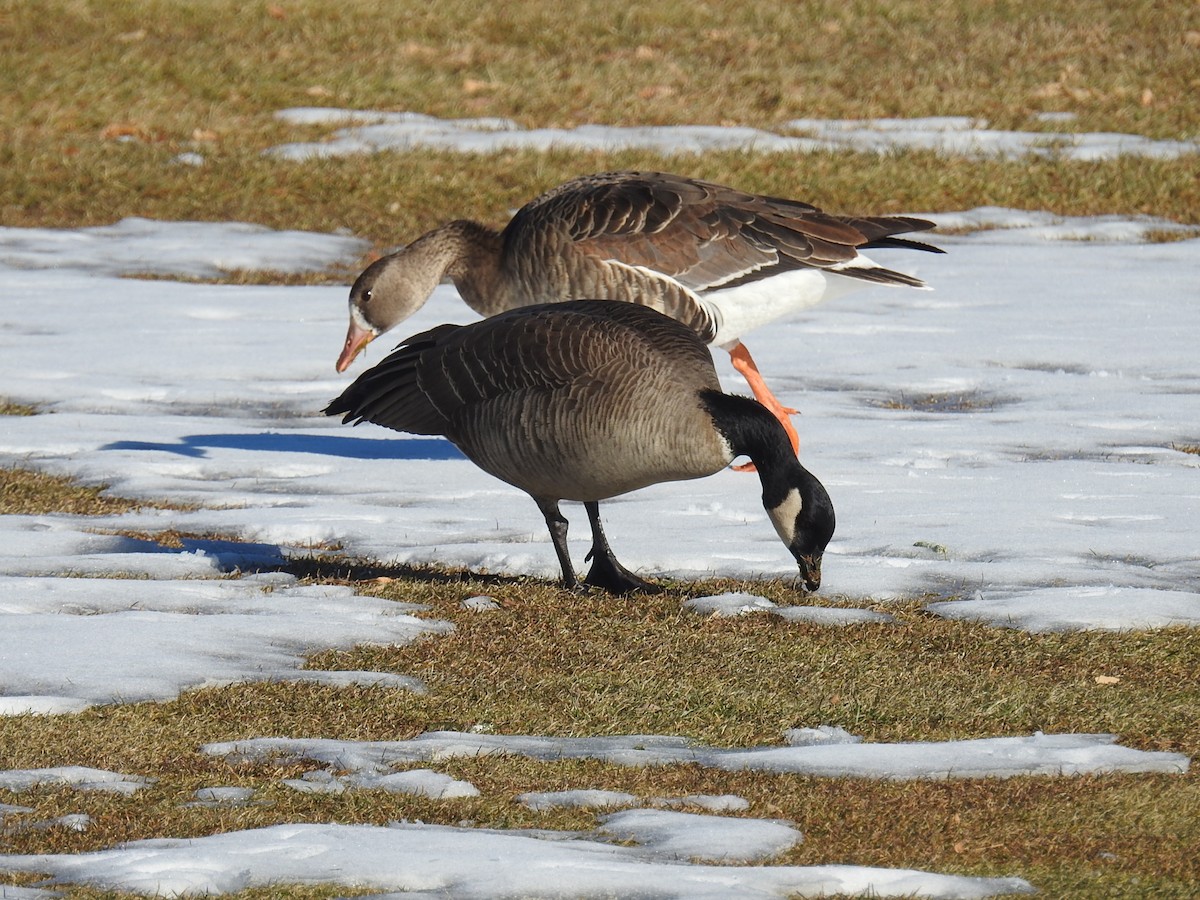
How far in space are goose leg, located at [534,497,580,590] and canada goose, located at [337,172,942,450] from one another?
254 centimetres

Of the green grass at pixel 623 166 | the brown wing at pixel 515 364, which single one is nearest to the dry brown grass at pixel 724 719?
the green grass at pixel 623 166

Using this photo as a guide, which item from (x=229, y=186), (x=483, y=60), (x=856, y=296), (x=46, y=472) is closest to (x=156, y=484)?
(x=46, y=472)

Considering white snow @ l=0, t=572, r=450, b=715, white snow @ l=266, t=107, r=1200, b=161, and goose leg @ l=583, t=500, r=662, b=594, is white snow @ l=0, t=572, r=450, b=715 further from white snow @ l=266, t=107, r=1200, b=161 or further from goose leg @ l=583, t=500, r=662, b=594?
white snow @ l=266, t=107, r=1200, b=161

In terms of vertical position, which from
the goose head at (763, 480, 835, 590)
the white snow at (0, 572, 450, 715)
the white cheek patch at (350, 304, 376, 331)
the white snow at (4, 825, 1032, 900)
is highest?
the white cheek patch at (350, 304, 376, 331)

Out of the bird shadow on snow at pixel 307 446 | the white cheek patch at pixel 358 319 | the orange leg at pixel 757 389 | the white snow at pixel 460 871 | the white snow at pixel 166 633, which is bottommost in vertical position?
the white snow at pixel 460 871

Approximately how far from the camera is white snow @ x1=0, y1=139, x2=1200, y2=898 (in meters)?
4.82

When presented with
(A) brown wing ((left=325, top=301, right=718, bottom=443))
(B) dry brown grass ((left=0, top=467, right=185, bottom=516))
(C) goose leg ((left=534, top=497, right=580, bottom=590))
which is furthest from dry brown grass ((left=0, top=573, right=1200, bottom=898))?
(B) dry brown grass ((left=0, top=467, right=185, bottom=516))

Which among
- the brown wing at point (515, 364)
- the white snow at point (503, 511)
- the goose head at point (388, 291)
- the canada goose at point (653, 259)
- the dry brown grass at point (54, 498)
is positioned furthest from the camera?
the goose head at point (388, 291)

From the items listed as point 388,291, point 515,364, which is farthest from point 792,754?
point 388,291

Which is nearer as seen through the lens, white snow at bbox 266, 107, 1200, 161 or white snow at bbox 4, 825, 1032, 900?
white snow at bbox 4, 825, 1032, 900

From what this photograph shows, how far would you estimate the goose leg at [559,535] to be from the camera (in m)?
7.85

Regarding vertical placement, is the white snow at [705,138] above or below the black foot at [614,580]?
above

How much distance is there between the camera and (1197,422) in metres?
11.0

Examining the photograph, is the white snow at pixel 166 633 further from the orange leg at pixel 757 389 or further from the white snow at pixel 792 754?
the orange leg at pixel 757 389
